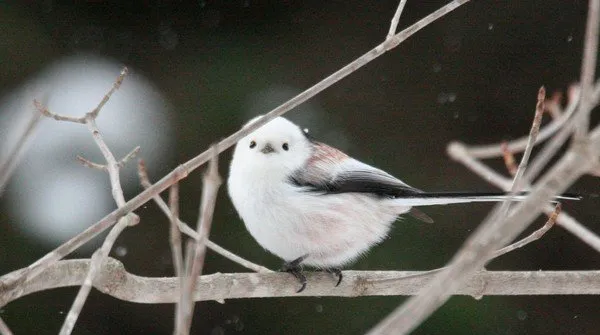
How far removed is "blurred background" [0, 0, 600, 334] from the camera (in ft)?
11.6

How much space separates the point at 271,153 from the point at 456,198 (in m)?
0.55

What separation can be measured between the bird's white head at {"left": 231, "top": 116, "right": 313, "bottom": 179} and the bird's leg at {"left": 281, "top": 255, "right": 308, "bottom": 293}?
0.24 metres

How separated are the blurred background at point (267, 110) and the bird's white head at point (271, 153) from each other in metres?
1.16

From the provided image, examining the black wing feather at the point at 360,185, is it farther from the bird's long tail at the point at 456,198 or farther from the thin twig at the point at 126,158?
the thin twig at the point at 126,158

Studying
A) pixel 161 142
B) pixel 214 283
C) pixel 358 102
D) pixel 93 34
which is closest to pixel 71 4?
pixel 93 34

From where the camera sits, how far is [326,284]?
2.11 m

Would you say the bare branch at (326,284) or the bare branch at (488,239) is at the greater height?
the bare branch at (326,284)

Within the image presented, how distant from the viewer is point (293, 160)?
7.59 feet

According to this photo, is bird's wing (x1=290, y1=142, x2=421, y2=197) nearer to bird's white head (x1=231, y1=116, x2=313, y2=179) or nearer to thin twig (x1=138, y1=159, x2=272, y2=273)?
bird's white head (x1=231, y1=116, x2=313, y2=179)

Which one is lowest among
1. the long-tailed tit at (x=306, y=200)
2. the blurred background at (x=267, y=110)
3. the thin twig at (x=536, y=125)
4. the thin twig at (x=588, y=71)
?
the thin twig at (x=588, y=71)

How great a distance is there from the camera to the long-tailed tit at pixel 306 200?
2182 mm

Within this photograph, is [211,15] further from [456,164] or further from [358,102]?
[456,164]

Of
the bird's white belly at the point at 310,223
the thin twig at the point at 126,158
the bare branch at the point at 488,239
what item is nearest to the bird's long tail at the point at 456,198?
the bird's white belly at the point at 310,223

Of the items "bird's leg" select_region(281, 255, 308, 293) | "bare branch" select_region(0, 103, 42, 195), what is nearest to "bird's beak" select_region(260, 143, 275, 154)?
"bird's leg" select_region(281, 255, 308, 293)
